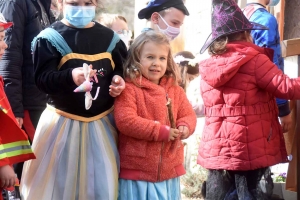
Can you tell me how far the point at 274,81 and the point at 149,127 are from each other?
0.97m

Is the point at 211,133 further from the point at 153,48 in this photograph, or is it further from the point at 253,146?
the point at 153,48

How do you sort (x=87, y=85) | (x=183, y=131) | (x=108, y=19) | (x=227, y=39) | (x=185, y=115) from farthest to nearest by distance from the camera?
(x=108, y=19), (x=227, y=39), (x=185, y=115), (x=183, y=131), (x=87, y=85)

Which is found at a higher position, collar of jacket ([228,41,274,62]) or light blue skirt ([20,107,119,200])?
collar of jacket ([228,41,274,62])

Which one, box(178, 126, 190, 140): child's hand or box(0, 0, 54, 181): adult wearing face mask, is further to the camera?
box(0, 0, 54, 181): adult wearing face mask

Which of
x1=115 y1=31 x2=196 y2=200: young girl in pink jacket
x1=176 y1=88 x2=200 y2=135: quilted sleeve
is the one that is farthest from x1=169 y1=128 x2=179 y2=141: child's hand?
x1=176 y1=88 x2=200 y2=135: quilted sleeve

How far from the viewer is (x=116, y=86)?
3.13 meters

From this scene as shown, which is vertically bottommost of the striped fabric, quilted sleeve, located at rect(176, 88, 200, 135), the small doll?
the striped fabric

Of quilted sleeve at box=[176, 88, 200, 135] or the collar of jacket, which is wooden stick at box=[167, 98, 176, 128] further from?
the collar of jacket

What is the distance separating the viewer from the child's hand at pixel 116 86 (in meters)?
3.12

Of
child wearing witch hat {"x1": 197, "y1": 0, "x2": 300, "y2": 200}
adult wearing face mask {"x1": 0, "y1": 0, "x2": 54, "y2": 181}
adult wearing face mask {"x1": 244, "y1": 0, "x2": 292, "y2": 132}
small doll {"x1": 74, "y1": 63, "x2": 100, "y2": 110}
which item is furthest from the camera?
adult wearing face mask {"x1": 244, "y1": 0, "x2": 292, "y2": 132}

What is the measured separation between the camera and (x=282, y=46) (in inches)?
154

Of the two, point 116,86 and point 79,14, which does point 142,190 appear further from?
point 79,14

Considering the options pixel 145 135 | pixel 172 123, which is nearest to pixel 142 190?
pixel 145 135

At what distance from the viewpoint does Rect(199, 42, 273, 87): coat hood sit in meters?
3.62
